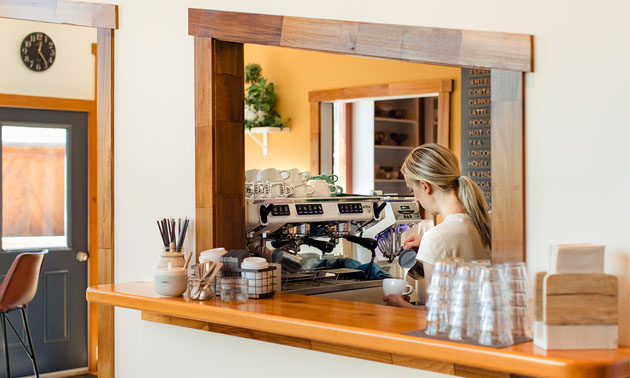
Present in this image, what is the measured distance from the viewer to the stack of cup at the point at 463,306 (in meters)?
2.05

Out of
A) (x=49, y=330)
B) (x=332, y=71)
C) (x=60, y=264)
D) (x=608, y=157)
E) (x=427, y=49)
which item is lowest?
(x=49, y=330)

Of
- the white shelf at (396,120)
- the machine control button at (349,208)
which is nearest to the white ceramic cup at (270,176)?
the machine control button at (349,208)

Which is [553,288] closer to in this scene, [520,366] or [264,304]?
[520,366]

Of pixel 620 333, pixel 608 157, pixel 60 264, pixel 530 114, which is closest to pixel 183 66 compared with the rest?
pixel 530 114

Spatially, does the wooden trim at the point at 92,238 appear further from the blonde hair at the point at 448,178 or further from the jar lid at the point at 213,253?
the blonde hair at the point at 448,178

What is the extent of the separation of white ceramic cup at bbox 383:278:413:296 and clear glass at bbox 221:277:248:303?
69 cm

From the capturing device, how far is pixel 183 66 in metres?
3.22

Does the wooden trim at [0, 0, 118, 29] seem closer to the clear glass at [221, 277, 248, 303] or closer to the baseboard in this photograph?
the clear glass at [221, 277, 248, 303]

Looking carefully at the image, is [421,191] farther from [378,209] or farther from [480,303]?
[480,303]

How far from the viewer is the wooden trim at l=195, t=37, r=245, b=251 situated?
312 cm

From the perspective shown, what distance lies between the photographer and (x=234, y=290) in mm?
2777

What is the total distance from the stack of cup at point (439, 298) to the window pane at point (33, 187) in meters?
4.76

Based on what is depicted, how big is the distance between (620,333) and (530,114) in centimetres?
66

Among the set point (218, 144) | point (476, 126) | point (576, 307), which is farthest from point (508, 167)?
point (476, 126)
